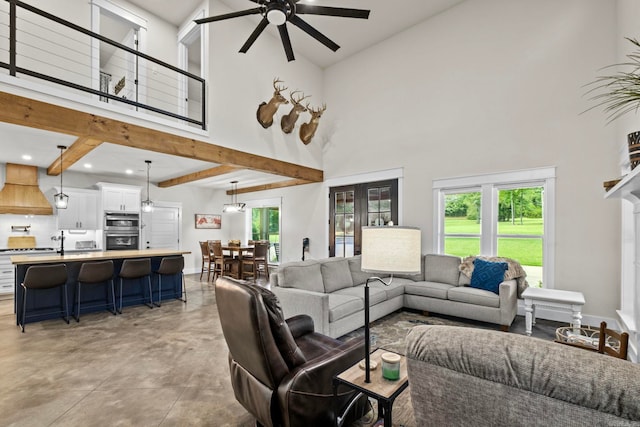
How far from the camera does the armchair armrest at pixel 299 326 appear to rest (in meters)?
2.36

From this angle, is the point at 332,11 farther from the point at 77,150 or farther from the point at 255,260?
the point at 255,260

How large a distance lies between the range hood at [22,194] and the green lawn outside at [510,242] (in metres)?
8.38

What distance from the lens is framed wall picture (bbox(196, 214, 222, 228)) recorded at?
29.7 ft

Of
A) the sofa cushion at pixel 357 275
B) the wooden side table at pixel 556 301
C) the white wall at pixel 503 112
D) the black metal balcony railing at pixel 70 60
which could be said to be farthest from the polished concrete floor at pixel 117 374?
the white wall at pixel 503 112

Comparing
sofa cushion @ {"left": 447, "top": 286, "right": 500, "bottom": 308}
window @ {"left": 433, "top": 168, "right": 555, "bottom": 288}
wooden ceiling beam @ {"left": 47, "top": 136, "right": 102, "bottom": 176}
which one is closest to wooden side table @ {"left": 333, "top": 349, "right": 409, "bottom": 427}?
sofa cushion @ {"left": 447, "top": 286, "right": 500, "bottom": 308}

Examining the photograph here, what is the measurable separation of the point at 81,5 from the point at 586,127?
7.59 meters

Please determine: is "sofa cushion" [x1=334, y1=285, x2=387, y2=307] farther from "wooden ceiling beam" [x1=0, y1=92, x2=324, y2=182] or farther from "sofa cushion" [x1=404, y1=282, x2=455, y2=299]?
"wooden ceiling beam" [x1=0, y1=92, x2=324, y2=182]

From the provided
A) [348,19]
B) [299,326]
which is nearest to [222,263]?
[299,326]

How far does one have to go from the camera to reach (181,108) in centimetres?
541

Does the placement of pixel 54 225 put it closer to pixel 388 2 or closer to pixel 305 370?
pixel 305 370

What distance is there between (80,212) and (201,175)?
2799 mm

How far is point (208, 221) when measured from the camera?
30.5 ft

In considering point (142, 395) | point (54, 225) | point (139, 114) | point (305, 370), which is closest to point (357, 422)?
point (305, 370)

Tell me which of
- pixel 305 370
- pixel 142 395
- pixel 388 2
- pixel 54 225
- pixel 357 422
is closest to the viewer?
pixel 305 370
